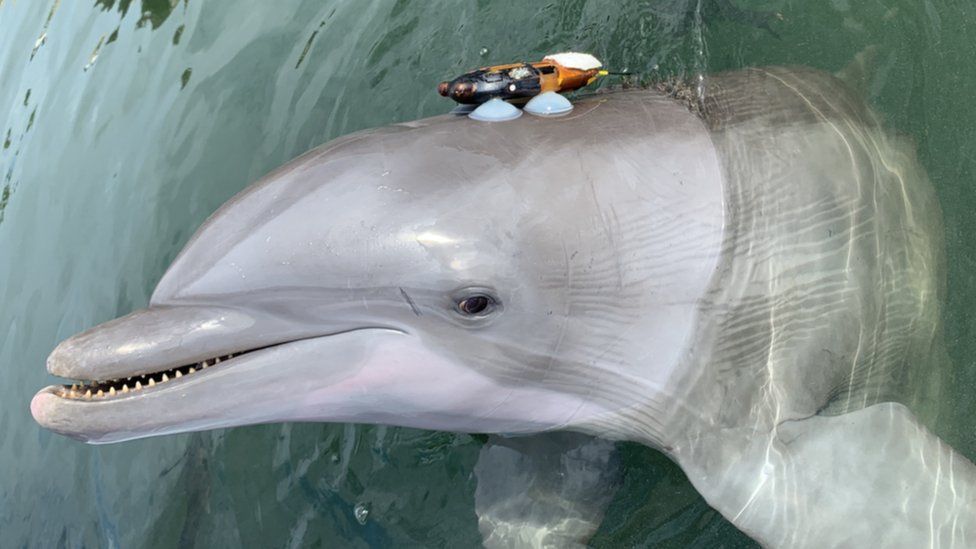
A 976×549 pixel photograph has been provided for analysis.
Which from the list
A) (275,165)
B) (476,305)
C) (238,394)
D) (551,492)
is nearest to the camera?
(238,394)

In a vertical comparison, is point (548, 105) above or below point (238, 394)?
above

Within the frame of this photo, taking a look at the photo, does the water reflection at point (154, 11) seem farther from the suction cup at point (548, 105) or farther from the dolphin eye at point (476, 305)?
the dolphin eye at point (476, 305)

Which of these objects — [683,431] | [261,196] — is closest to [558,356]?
[683,431]

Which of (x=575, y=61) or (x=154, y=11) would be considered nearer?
(x=575, y=61)

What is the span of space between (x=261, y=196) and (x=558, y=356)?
1516 mm

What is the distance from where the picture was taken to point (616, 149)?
454cm

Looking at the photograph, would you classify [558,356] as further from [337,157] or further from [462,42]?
[462,42]

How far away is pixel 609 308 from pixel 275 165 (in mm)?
4149

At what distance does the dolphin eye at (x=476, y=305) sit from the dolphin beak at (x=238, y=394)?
0.28m

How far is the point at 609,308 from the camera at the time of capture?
4.48 m

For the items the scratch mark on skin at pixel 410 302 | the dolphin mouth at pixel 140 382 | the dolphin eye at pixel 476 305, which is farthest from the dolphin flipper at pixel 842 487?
the dolphin mouth at pixel 140 382

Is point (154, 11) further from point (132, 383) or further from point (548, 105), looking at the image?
point (132, 383)

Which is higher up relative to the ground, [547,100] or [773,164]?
[547,100]

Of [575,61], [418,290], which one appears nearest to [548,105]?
[575,61]
